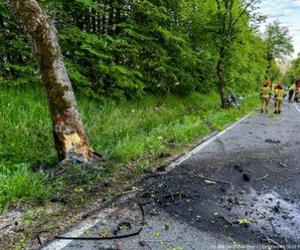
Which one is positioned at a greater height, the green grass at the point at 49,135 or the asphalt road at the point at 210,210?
the green grass at the point at 49,135

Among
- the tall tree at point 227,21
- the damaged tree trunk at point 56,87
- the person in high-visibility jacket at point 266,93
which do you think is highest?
the tall tree at point 227,21

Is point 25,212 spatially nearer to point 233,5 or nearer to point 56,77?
point 56,77

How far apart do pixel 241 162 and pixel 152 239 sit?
13.6 feet

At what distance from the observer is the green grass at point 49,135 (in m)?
5.06

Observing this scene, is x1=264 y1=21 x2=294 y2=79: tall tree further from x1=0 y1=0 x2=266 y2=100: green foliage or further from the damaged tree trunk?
the damaged tree trunk

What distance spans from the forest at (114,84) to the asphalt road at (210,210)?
0.60 metres

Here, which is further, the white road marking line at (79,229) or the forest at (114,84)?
the forest at (114,84)

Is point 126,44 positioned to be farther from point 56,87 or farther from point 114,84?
point 56,87

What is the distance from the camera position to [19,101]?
27.4 feet

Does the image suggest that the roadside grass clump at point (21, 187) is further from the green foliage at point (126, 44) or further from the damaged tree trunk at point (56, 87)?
the green foliage at point (126, 44)

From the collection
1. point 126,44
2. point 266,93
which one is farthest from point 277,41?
point 126,44

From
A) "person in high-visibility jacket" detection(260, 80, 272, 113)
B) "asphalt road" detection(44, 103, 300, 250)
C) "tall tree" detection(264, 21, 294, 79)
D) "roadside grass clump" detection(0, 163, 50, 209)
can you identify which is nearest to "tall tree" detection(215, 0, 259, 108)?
"person in high-visibility jacket" detection(260, 80, 272, 113)

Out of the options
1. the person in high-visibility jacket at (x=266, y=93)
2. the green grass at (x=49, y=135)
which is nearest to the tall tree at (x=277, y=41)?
the person in high-visibility jacket at (x=266, y=93)

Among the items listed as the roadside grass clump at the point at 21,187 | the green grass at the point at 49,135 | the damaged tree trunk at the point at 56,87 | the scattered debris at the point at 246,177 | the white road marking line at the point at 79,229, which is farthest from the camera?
the scattered debris at the point at 246,177
